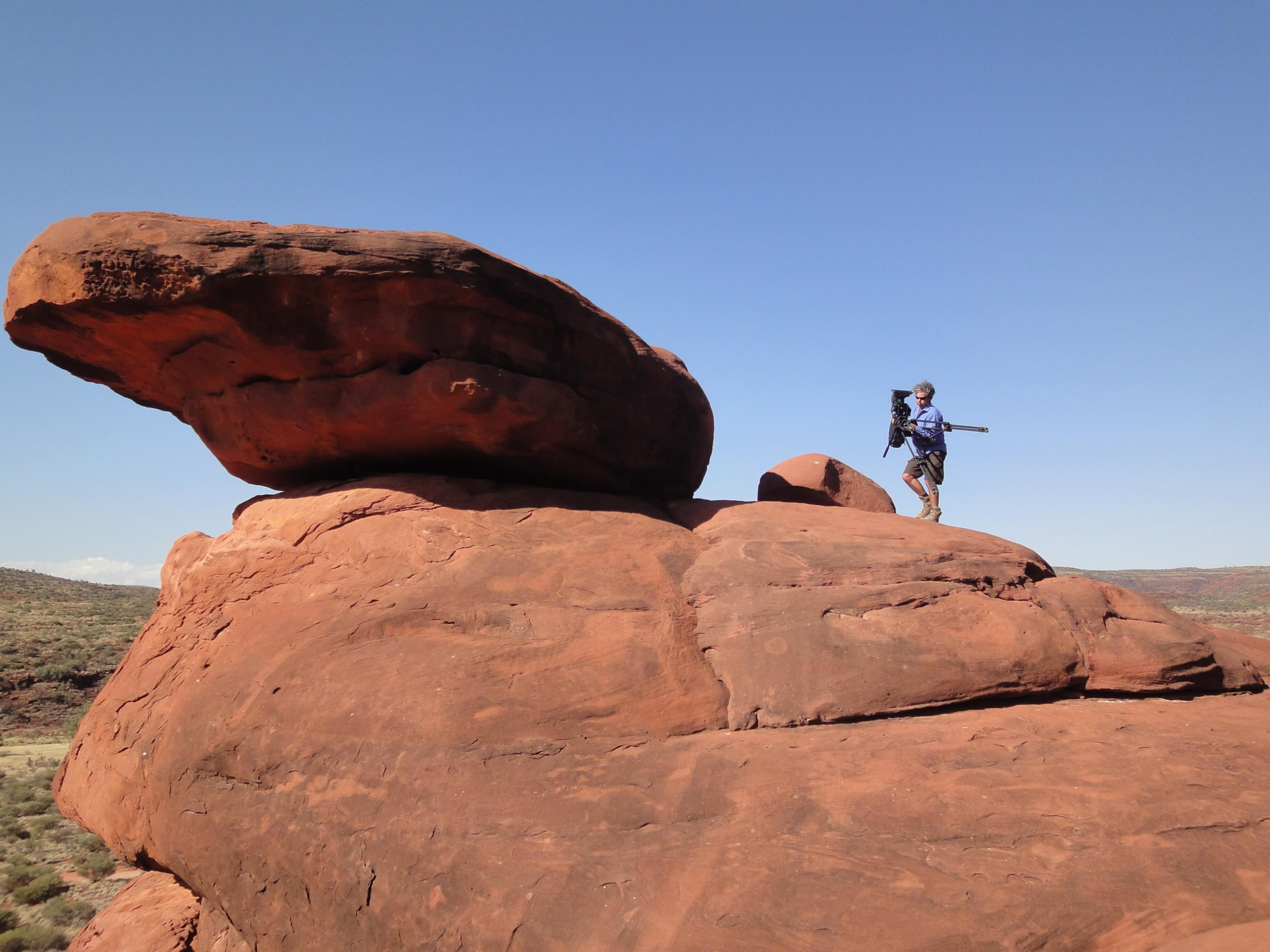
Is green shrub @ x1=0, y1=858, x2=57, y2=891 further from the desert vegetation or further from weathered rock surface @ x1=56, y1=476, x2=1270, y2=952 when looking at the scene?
weathered rock surface @ x1=56, y1=476, x2=1270, y2=952

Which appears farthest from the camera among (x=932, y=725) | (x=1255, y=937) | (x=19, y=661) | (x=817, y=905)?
(x=19, y=661)

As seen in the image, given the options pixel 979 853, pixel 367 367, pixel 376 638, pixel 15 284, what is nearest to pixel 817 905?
pixel 979 853

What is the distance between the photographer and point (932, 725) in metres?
4.92

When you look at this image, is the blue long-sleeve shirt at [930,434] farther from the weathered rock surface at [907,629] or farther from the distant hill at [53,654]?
the distant hill at [53,654]

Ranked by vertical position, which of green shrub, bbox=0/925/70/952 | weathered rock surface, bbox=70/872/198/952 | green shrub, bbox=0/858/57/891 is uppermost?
weathered rock surface, bbox=70/872/198/952

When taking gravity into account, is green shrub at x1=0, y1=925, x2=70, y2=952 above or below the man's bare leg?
below

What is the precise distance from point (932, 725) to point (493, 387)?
13.4 feet

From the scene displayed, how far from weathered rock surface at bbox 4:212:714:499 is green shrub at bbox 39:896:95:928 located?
275 inches

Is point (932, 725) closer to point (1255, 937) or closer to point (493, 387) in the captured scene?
point (1255, 937)

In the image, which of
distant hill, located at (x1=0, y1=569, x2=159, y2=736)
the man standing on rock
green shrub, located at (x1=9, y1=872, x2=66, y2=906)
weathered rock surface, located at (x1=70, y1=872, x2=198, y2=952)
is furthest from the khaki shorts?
distant hill, located at (x1=0, y1=569, x2=159, y2=736)

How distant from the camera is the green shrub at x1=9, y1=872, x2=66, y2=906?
1034cm

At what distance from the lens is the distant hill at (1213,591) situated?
25391mm

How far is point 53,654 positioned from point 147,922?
845 inches

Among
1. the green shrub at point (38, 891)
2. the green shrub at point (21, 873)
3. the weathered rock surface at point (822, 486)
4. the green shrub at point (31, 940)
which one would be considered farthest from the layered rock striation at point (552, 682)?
the green shrub at point (21, 873)
